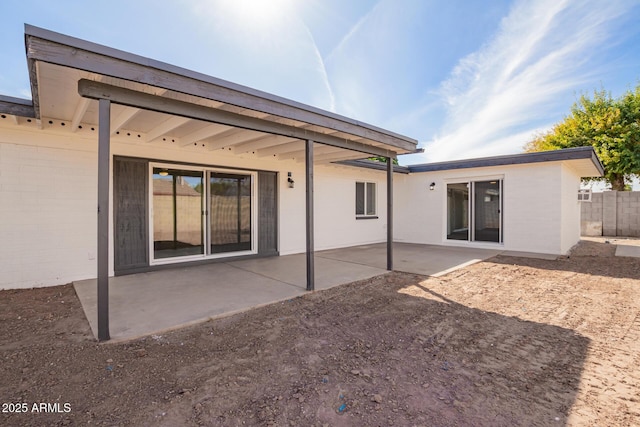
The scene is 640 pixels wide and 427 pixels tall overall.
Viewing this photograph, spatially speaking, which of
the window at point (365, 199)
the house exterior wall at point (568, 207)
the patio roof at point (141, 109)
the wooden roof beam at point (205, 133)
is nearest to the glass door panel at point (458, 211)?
the house exterior wall at point (568, 207)

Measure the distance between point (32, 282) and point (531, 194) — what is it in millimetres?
10789

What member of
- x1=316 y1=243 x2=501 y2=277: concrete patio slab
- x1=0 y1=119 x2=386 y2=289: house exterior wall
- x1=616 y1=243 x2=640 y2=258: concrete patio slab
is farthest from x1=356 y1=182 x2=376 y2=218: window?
x1=616 y1=243 x2=640 y2=258: concrete patio slab

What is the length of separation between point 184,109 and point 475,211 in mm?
8582

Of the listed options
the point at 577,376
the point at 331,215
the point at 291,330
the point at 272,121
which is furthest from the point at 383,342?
the point at 331,215

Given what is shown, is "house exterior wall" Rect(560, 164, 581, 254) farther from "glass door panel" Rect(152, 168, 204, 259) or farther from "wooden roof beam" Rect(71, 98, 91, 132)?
"wooden roof beam" Rect(71, 98, 91, 132)

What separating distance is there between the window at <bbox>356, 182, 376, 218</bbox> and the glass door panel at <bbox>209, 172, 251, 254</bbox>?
4.07 metres

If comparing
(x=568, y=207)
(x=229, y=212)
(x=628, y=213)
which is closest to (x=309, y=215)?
(x=229, y=212)

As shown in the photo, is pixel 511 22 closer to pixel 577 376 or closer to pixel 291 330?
pixel 577 376

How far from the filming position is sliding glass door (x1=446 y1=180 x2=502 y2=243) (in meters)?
8.80

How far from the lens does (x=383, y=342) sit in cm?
293

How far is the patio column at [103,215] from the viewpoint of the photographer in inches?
108

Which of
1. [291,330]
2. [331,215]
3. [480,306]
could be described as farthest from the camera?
[331,215]

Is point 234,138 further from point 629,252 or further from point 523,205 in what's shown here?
point 629,252

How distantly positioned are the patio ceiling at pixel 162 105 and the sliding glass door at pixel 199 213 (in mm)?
727
